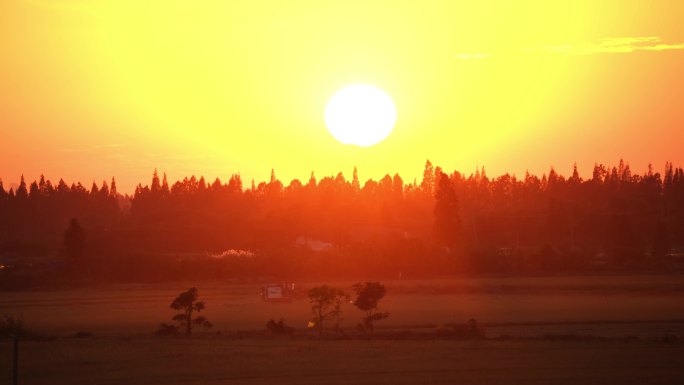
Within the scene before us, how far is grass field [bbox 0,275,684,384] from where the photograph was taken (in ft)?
73.7

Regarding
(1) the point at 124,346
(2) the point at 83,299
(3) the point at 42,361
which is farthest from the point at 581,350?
(2) the point at 83,299

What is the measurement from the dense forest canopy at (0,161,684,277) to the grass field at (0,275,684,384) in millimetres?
20296

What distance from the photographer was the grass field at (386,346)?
22.5 m

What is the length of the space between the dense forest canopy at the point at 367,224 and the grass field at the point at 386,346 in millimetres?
20296

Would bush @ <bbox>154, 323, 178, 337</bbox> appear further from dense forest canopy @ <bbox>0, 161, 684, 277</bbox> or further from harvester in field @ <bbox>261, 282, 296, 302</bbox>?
dense forest canopy @ <bbox>0, 161, 684, 277</bbox>

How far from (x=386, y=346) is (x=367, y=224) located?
85.0 meters

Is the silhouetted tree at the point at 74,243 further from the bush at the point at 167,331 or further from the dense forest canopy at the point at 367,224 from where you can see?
the bush at the point at 167,331

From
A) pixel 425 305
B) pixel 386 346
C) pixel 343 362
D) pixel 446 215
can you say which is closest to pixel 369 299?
pixel 386 346

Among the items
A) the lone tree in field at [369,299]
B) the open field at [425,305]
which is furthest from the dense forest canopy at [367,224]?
the lone tree in field at [369,299]

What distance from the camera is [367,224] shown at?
369 ft

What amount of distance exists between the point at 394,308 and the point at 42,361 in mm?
22280

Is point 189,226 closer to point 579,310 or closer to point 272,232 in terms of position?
point 272,232

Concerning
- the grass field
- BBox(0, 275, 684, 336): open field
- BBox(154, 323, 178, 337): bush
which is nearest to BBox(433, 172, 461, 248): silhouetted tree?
BBox(0, 275, 684, 336): open field

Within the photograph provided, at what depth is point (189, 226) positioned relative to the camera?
343 feet
